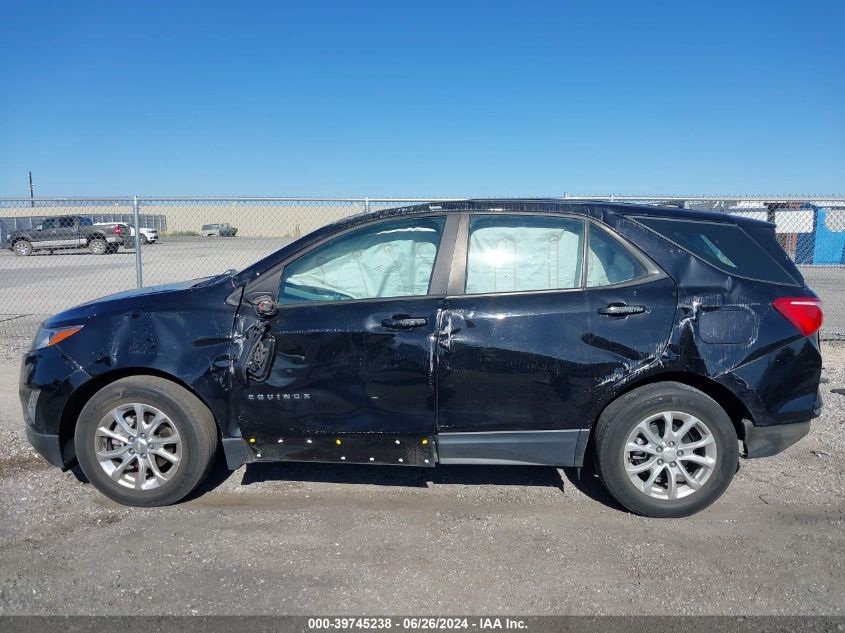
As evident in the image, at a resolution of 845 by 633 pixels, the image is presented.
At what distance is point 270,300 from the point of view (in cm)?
391

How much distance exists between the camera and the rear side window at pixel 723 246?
153 inches

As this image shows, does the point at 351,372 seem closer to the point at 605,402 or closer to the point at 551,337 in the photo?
the point at 551,337

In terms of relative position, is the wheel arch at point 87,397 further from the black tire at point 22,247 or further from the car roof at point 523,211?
the black tire at point 22,247

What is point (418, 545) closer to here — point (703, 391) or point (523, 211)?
point (703, 391)

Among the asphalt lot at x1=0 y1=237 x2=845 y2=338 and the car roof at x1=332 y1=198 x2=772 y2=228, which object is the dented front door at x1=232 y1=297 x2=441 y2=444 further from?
the asphalt lot at x1=0 y1=237 x2=845 y2=338

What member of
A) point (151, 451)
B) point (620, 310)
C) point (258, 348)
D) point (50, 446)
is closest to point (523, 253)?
point (620, 310)

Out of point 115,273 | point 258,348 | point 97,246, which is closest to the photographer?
point 258,348

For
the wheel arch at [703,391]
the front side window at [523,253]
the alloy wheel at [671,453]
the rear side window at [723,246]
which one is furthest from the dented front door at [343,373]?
the rear side window at [723,246]

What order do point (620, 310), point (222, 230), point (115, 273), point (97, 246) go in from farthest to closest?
point (97, 246)
point (222, 230)
point (115, 273)
point (620, 310)

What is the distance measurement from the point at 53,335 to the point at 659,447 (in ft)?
12.0

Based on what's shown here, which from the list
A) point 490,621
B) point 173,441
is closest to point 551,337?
point 490,621

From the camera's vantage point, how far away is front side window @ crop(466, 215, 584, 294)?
392cm

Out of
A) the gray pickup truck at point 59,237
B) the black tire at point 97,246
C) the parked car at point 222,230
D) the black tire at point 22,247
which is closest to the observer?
the parked car at point 222,230

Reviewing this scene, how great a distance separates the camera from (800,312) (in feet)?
12.5
